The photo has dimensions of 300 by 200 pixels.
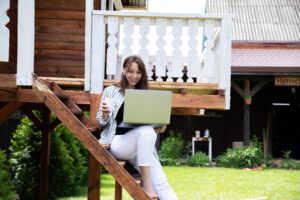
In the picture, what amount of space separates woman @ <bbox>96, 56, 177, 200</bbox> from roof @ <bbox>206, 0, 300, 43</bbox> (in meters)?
10.5

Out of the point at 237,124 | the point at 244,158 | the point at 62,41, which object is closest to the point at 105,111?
the point at 62,41

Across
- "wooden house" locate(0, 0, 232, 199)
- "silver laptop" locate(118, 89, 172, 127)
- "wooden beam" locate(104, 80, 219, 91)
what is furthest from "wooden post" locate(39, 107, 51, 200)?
"silver laptop" locate(118, 89, 172, 127)

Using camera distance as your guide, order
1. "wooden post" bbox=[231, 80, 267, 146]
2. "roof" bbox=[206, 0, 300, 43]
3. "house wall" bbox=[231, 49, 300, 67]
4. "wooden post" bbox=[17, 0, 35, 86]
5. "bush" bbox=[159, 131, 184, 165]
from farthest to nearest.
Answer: "roof" bbox=[206, 0, 300, 43]
"house wall" bbox=[231, 49, 300, 67]
"bush" bbox=[159, 131, 184, 165]
"wooden post" bbox=[231, 80, 267, 146]
"wooden post" bbox=[17, 0, 35, 86]

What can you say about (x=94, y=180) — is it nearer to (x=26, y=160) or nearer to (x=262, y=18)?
(x=26, y=160)

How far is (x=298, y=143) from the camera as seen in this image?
48.9 ft

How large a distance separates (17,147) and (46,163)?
2.55ft

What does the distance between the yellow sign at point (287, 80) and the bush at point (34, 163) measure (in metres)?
6.62

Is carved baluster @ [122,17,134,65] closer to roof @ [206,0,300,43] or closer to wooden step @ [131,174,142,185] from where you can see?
wooden step @ [131,174,142,185]

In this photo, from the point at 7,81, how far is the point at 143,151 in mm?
1348

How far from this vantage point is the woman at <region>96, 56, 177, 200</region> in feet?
9.95

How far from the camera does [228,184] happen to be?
8289 millimetres

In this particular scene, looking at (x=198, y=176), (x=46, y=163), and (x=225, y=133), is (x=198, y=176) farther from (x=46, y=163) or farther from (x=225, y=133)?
(x=225, y=133)

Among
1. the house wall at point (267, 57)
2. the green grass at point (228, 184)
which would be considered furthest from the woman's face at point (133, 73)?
the house wall at point (267, 57)

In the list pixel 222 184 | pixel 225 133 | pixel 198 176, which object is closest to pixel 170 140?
pixel 225 133
